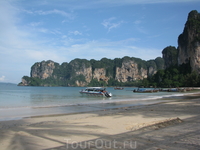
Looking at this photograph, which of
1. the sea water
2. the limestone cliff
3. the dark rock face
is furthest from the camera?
the dark rock face

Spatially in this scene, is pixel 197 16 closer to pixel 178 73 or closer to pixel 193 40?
pixel 193 40

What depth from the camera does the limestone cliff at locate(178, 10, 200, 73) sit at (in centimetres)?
9238

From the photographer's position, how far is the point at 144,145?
16.5ft

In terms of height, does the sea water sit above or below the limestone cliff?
below

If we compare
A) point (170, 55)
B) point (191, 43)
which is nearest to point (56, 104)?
point (191, 43)

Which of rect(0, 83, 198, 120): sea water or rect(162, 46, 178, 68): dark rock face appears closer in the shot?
rect(0, 83, 198, 120): sea water

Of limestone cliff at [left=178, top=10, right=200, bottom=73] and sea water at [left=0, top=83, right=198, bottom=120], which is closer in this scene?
sea water at [left=0, top=83, right=198, bottom=120]

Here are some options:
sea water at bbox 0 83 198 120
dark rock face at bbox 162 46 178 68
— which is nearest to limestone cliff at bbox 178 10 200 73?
dark rock face at bbox 162 46 178 68

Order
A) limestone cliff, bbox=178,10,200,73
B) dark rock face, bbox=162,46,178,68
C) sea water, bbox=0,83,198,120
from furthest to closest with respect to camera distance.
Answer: dark rock face, bbox=162,46,178,68
limestone cliff, bbox=178,10,200,73
sea water, bbox=0,83,198,120

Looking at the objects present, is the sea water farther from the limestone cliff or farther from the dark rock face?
the dark rock face

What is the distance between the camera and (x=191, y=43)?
3848 inches

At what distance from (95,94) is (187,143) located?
115 ft

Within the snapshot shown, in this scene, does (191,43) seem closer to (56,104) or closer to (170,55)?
A: (170,55)

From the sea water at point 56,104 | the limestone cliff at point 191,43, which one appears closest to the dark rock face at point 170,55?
the limestone cliff at point 191,43
